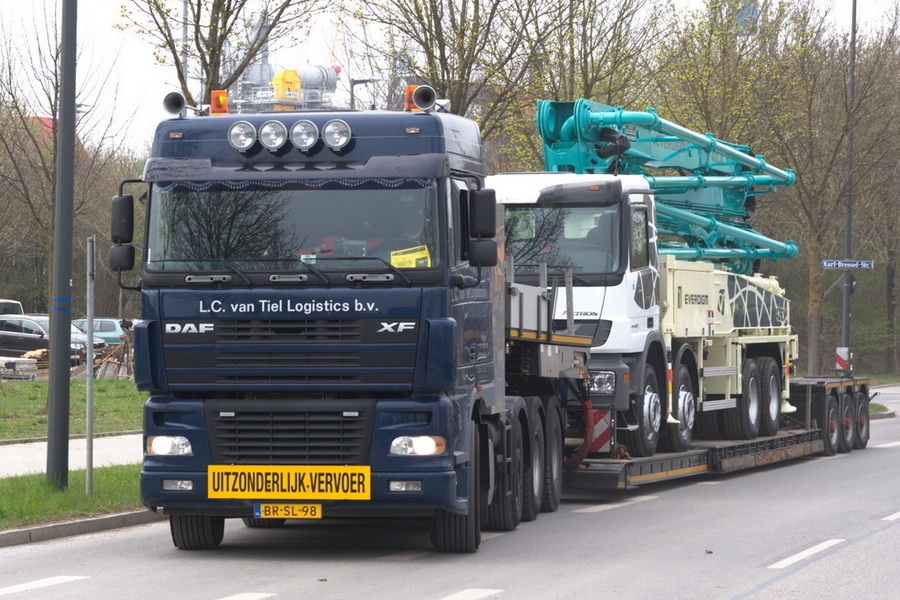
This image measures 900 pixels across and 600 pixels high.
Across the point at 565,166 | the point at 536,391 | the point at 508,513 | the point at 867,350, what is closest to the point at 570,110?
the point at 565,166

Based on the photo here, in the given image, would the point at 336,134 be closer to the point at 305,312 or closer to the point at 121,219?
the point at 305,312

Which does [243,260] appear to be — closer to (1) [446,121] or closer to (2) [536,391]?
(1) [446,121]

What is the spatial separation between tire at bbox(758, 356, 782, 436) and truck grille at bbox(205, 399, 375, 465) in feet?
35.9

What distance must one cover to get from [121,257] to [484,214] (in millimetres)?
2612

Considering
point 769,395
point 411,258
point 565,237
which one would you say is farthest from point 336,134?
point 769,395

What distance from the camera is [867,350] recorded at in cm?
5775

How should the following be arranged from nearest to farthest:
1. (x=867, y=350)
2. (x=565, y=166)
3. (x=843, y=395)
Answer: (x=565, y=166) < (x=843, y=395) < (x=867, y=350)

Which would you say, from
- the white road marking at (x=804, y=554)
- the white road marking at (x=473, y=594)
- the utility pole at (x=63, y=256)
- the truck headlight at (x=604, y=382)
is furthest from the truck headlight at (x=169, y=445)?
the truck headlight at (x=604, y=382)

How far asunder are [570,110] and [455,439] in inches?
324

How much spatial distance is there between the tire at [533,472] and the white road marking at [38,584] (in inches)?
177

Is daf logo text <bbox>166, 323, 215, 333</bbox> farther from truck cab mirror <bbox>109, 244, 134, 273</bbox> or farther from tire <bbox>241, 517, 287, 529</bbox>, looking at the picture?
tire <bbox>241, 517, 287, 529</bbox>

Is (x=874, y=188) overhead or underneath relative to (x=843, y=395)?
overhead

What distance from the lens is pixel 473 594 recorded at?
9.38 metres

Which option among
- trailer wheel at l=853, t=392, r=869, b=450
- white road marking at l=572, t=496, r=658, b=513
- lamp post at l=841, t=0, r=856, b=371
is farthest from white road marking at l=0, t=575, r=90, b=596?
lamp post at l=841, t=0, r=856, b=371
